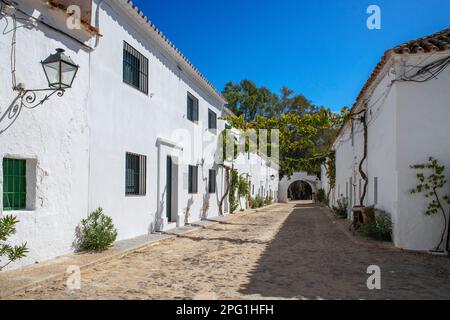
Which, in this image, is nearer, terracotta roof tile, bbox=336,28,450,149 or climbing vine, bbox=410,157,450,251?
climbing vine, bbox=410,157,450,251

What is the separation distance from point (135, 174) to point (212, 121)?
876 centimetres

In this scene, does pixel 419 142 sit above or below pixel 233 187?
above

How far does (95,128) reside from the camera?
8.51m

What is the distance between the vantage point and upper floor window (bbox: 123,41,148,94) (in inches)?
400

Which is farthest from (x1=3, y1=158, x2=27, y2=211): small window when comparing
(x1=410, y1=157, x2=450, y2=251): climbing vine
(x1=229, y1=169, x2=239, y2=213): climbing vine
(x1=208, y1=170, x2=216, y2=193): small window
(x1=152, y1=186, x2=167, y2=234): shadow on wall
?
(x1=229, y1=169, x2=239, y2=213): climbing vine

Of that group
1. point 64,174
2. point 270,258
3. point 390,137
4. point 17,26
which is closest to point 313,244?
point 270,258

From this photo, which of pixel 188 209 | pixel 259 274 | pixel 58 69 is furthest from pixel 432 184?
pixel 188 209

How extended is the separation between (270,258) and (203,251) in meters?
1.71

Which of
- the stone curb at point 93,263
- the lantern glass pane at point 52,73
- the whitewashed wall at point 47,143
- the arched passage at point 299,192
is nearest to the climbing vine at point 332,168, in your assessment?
the stone curb at point 93,263

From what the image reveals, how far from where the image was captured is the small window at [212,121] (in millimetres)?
18359

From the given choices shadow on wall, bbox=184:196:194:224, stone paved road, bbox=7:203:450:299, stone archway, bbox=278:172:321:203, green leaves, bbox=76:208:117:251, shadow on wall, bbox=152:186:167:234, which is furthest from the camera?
stone archway, bbox=278:172:321:203

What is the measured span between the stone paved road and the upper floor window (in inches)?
169

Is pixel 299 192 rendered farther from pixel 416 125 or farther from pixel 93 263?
pixel 93 263

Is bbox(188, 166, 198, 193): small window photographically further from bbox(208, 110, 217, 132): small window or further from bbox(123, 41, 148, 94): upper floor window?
bbox(123, 41, 148, 94): upper floor window
